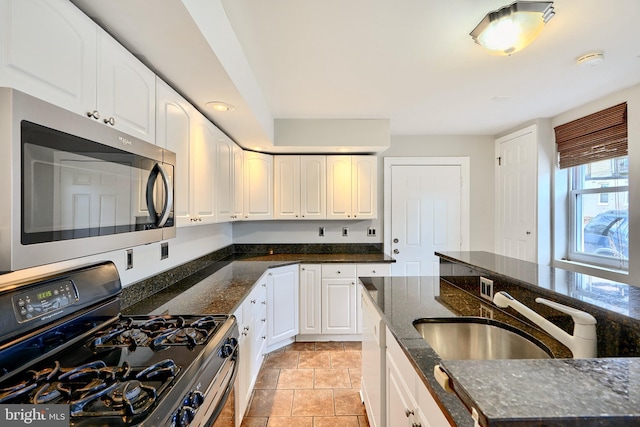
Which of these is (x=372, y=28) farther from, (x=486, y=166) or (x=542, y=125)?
(x=486, y=166)

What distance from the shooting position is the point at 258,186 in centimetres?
327

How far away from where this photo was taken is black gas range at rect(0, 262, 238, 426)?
766 mm

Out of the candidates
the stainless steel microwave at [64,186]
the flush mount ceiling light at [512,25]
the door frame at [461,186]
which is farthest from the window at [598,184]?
the stainless steel microwave at [64,186]

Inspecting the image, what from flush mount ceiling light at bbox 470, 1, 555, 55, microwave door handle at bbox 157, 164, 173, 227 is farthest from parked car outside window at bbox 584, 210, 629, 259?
microwave door handle at bbox 157, 164, 173, 227

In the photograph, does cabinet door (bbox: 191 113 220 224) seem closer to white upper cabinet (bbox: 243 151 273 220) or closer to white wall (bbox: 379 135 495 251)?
white upper cabinet (bbox: 243 151 273 220)

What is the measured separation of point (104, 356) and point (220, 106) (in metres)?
1.57

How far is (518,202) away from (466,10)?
265 cm

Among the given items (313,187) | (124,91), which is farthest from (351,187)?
(124,91)

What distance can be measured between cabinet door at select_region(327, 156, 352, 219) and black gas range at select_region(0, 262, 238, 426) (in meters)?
2.21

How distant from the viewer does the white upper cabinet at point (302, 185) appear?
11.2ft

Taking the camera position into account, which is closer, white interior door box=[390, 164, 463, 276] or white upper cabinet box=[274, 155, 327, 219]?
white upper cabinet box=[274, 155, 327, 219]

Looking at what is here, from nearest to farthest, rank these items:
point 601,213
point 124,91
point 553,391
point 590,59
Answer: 1. point 553,391
2. point 124,91
3. point 590,59
4. point 601,213

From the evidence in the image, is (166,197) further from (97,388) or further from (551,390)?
(551,390)

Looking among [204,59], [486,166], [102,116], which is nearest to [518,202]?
[486,166]
